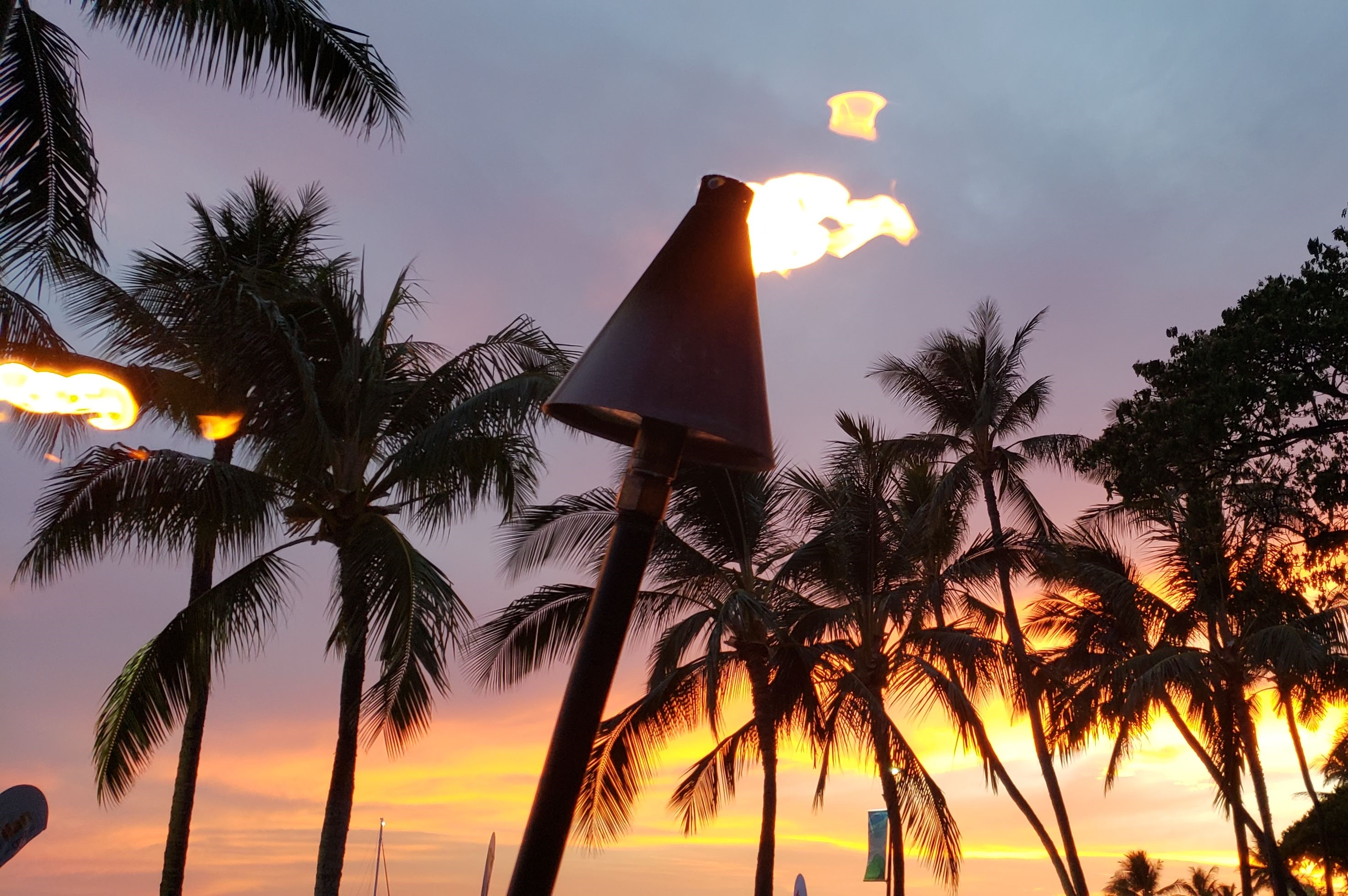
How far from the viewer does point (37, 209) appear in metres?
8.01

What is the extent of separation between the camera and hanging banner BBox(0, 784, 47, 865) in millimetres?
4984

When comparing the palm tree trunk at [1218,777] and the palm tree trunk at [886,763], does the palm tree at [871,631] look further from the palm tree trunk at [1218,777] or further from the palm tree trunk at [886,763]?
the palm tree trunk at [1218,777]

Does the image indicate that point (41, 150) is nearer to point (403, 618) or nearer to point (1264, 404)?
point (403, 618)

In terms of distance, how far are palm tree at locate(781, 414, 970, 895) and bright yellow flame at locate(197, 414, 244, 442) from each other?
28.8 ft

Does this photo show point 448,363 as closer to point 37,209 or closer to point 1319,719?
point 37,209

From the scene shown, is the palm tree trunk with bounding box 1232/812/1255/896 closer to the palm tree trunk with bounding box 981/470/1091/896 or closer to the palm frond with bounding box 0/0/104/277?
the palm tree trunk with bounding box 981/470/1091/896

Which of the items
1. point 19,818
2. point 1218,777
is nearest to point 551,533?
point 19,818

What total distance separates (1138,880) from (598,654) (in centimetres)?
5832

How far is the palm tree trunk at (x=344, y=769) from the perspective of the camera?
1174 centimetres

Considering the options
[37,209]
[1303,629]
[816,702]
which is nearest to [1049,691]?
[1303,629]

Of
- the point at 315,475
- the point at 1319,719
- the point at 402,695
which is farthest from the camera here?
the point at 1319,719

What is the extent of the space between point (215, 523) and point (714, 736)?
8251mm

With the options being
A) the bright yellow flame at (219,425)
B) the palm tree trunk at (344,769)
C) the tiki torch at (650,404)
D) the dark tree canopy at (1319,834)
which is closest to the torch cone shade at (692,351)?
the tiki torch at (650,404)

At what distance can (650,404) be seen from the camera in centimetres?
167
